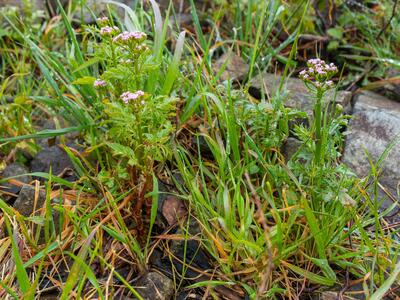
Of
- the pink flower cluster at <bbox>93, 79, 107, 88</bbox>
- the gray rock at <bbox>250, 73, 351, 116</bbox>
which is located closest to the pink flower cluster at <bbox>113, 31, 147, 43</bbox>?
the pink flower cluster at <bbox>93, 79, 107, 88</bbox>

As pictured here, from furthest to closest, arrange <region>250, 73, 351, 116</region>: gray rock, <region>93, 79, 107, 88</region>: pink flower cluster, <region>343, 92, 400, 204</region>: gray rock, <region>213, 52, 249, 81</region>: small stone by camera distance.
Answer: <region>213, 52, 249, 81</region>: small stone < <region>250, 73, 351, 116</region>: gray rock < <region>343, 92, 400, 204</region>: gray rock < <region>93, 79, 107, 88</region>: pink flower cluster

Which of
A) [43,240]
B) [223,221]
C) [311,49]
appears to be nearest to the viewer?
[223,221]

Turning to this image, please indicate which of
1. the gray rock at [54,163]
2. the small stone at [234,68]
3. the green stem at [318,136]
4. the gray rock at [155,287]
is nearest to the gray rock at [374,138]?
the green stem at [318,136]

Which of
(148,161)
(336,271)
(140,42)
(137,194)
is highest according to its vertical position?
(140,42)

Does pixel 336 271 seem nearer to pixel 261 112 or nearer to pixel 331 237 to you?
pixel 331 237

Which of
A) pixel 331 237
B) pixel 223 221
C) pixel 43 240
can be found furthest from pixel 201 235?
pixel 43 240

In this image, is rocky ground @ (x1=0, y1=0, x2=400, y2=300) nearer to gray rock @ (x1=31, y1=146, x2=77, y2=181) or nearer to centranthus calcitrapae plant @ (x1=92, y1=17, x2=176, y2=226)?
gray rock @ (x1=31, y1=146, x2=77, y2=181)

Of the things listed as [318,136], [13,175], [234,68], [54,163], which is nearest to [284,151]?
[318,136]
